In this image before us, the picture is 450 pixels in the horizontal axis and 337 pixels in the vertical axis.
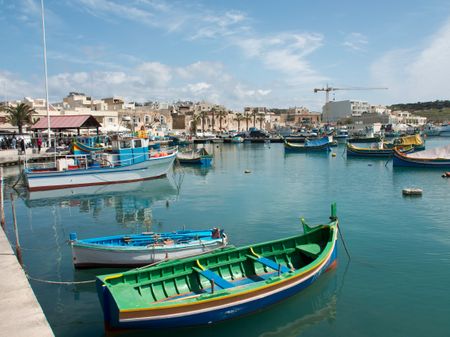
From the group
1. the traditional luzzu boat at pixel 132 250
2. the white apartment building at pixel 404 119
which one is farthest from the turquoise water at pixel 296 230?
the white apartment building at pixel 404 119

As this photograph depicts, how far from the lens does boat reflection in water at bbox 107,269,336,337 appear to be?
11.1 m

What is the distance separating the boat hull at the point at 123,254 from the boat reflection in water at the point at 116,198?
9177mm

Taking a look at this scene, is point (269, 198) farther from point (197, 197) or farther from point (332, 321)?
point (332, 321)

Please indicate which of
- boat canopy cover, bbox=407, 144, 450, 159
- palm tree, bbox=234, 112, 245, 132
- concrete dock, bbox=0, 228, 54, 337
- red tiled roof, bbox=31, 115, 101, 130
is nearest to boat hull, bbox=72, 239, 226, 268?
concrete dock, bbox=0, 228, 54, 337

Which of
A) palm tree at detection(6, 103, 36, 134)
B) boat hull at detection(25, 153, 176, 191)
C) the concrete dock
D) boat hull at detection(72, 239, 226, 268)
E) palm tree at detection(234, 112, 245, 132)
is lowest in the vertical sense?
boat hull at detection(72, 239, 226, 268)

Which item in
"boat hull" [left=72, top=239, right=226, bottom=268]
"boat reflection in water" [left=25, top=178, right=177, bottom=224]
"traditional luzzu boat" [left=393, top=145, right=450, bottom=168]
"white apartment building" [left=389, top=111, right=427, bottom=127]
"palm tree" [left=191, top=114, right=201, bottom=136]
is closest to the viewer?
"boat hull" [left=72, top=239, right=226, bottom=268]

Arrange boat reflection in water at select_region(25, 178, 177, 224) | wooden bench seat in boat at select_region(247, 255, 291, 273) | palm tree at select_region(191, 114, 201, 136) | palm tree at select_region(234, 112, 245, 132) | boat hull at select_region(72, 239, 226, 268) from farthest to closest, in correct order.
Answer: palm tree at select_region(234, 112, 245, 132)
palm tree at select_region(191, 114, 201, 136)
boat reflection in water at select_region(25, 178, 177, 224)
boat hull at select_region(72, 239, 226, 268)
wooden bench seat in boat at select_region(247, 255, 291, 273)

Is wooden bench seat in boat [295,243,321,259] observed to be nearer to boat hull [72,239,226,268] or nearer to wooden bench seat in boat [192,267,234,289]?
wooden bench seat in boat [192,267,234,289]

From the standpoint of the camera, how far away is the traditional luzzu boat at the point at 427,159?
5103cm

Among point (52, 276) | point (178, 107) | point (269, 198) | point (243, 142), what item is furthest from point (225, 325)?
Result: point (178, 107)

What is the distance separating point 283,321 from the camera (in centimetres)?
1199

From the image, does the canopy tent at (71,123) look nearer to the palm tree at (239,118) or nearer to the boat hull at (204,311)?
the boat hull at (204,311)

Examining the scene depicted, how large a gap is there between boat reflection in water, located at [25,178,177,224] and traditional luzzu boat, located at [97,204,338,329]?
39.7ft

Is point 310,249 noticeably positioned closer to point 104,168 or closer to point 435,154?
point 104,168
